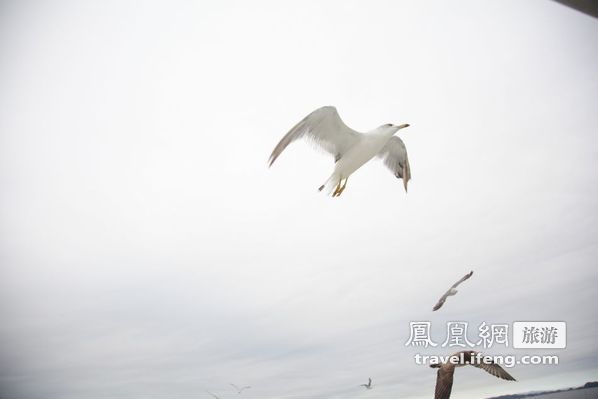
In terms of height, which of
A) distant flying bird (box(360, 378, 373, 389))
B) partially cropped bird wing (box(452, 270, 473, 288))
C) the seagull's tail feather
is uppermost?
the seagull's tail feather

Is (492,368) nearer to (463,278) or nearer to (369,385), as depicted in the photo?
(463,278)

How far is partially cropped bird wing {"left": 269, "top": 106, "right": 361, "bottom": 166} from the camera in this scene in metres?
2.64

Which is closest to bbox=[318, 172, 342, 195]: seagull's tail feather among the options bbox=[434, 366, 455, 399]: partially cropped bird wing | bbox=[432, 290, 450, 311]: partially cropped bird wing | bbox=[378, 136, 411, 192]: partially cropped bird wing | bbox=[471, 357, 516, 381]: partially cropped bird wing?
bbox=[378, 136, 411, 192]: partially cropped bird wing

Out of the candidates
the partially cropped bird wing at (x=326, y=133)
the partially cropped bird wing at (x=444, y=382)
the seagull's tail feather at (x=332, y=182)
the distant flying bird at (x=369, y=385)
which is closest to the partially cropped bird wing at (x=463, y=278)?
the partially cropped bird wing at (x=444, y=382)

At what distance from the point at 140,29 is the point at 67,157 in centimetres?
102

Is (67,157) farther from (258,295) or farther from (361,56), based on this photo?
(361,56)

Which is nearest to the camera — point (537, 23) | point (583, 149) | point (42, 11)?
point (42, 11)

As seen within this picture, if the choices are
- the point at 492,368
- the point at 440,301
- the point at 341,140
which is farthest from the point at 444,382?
the point at 341,140

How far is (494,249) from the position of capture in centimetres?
382

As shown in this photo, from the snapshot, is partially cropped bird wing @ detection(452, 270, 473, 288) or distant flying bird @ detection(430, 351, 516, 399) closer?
distant flying bird @ detection(430, 351, 516, 399)

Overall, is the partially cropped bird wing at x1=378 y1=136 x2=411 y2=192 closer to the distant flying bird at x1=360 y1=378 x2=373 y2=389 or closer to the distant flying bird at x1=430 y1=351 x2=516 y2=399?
the distant flying bird at x1=430 y1=351 x2=516 y2=399

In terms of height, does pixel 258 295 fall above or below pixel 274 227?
below

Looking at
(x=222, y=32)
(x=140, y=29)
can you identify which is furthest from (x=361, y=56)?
(x=140, y=29)

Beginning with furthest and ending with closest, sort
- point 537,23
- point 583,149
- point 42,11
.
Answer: point 583,149 → point 537,23 → point 42,11
